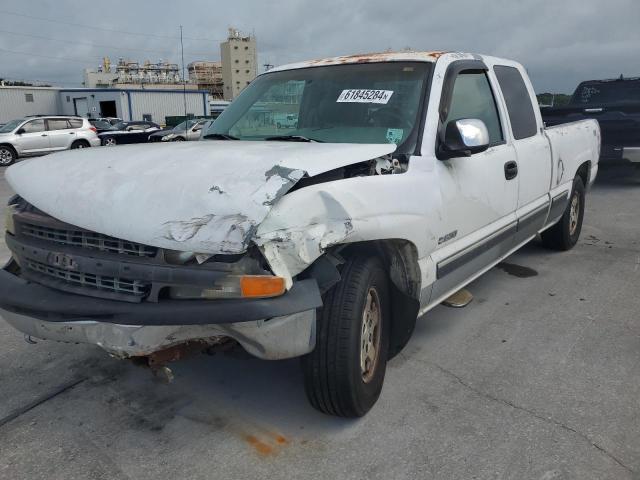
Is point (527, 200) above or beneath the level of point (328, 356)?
above

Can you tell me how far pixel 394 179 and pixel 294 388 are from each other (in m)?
1.30

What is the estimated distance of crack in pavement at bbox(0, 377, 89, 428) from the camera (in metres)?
2.85

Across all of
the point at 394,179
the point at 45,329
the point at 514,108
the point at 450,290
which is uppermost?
the point at 514,108

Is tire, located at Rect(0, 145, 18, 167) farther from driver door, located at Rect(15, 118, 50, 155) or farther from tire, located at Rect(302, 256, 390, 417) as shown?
tire, located at Rect(302, 256, 390, 417)

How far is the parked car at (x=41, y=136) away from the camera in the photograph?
18344 millimetres

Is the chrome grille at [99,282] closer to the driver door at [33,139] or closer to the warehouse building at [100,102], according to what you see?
the driver door at [33,139]

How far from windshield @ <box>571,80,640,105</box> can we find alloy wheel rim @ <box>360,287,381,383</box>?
926cm

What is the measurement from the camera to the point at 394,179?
272 centimetres

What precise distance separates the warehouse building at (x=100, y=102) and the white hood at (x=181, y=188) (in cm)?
4438

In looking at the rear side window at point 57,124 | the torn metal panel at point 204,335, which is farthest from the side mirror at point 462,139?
the rear side window at point 57,124

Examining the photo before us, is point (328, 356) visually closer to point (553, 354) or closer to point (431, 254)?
point (431, 254)

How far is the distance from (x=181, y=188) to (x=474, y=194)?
186cm

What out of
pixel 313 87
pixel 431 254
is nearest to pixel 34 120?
pixel 313 87

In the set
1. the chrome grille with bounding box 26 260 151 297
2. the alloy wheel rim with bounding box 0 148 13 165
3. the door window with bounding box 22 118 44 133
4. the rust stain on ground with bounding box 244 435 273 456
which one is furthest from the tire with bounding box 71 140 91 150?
the rust stain on ground with bounding box 244 435 273 456
